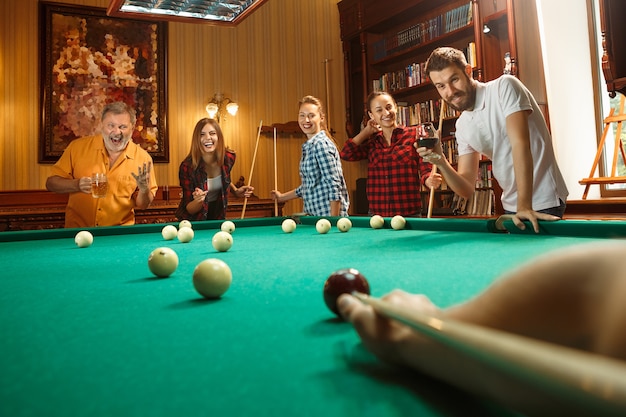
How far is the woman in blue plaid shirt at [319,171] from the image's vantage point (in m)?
3.67

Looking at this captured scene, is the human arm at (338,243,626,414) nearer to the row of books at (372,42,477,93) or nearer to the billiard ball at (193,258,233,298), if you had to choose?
the billiard ball at (193,258,233,298)

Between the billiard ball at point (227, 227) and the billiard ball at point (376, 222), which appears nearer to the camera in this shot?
the billiard ball at point (376, 222)

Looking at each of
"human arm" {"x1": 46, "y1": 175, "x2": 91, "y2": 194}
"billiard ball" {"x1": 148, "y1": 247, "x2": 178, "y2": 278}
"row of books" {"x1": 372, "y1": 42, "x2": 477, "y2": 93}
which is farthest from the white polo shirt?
"row of books" {"x1": 372, "y1": 42, "x2": 477, "y2": 93}

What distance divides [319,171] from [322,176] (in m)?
0.05

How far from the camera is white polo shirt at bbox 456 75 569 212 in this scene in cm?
238

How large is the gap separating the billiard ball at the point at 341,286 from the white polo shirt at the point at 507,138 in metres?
1.72

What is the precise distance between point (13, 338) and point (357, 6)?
6.72 meters

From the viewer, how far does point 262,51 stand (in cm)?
693

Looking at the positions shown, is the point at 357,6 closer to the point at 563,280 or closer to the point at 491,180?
the point at 491,180

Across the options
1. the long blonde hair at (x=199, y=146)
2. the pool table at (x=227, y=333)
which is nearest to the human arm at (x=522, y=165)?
the pool table at (x=227, y=333)

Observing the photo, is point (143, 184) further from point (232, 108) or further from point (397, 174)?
point (232, 108)

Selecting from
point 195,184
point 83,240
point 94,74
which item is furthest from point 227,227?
point 94,74

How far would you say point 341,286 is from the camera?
91 centimetres

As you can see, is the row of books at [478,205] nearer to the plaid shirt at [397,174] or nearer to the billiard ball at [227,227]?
the plaid shirt at [397,174]
